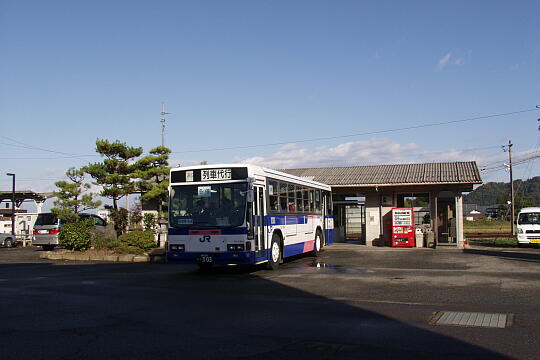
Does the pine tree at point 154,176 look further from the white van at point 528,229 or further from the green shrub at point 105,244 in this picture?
the white van at point 528,229

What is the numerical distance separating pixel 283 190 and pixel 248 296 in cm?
650

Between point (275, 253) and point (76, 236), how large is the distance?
10814 millimetres

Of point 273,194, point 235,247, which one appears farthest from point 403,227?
point 235,247

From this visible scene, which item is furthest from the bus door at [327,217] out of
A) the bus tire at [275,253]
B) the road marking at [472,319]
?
the road marking at [472,319]

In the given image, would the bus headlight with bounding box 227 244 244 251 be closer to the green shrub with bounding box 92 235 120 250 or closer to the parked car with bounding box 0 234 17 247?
the green shrub with bounding box 92 235 120 250

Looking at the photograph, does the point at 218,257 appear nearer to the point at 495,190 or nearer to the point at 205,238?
the point at 205,238

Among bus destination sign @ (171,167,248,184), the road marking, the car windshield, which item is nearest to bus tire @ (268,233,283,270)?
bus destination sign @ (171,167,248,184)

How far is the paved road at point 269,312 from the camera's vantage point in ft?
20.9

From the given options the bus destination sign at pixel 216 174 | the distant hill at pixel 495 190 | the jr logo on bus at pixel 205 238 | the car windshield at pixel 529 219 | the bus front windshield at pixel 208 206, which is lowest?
the jr logo on bus at pixel 205 238

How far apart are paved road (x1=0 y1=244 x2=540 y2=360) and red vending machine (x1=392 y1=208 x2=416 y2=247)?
854 cm

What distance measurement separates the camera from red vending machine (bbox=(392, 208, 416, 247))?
25.1 meters

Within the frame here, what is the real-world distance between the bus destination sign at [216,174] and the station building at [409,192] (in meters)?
13.2

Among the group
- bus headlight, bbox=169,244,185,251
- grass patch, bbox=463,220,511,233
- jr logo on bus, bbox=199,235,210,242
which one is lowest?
grass patch, bbox=463,220,511,233

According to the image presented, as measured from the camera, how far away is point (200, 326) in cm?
777
